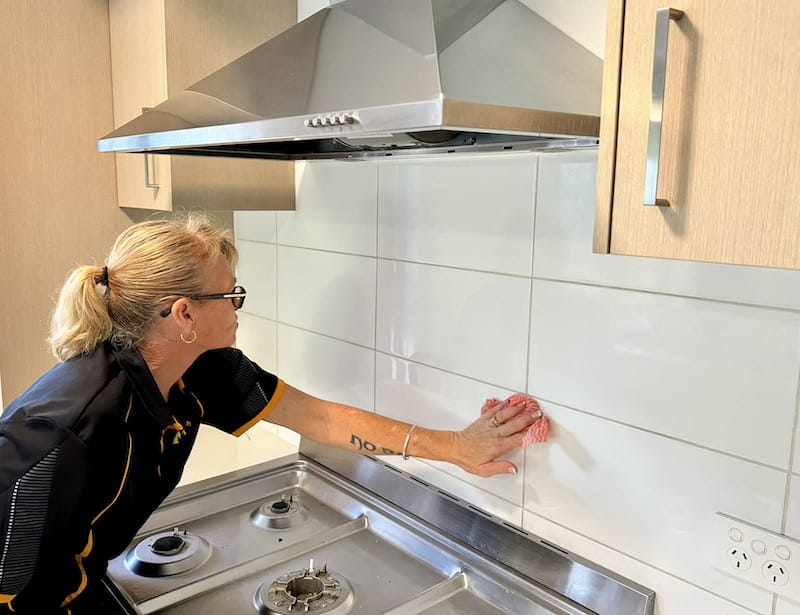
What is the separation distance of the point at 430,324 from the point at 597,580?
0.55 metres

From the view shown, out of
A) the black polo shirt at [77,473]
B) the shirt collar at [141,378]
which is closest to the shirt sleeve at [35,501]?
the black polo shirt at [77,473]

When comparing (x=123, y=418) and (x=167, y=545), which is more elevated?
(x=123, y=418)

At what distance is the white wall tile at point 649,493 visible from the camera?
0.91 meters

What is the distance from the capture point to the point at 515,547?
1.18 m

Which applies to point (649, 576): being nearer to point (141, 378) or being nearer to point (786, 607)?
point (786, 607)

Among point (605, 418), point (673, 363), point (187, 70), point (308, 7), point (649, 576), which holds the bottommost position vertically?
point (649, 576)

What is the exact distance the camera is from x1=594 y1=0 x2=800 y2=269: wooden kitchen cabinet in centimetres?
56

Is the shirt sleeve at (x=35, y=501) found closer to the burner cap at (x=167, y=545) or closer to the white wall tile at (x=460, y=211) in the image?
the burner cap at (x=167, y=545)

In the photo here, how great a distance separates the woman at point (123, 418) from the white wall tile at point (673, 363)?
14 centimetres

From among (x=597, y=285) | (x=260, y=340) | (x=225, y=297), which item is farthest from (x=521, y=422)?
(x=260, y=340)

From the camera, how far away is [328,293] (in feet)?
5.34

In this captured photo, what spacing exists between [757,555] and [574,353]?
38 cm

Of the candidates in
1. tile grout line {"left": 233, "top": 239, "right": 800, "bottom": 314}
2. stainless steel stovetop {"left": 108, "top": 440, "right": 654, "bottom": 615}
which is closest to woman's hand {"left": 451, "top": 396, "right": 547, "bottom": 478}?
stainless steel stovetop {"left": 108, "top": 440, "right": 654, "bottom": 615}

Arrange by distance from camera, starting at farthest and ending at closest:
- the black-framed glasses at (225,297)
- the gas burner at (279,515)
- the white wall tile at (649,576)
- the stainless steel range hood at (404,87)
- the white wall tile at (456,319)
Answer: the gas burner at (279,515)
the white wall tile at (456,319)
the black-framed glasses at (225,297)
the white wall tile at (649,576)
the stainless steel range hood at (404,87)
